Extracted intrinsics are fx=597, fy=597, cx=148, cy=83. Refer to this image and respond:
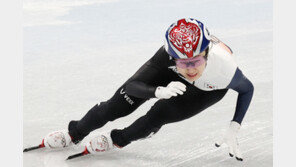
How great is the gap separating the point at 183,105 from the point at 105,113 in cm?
60

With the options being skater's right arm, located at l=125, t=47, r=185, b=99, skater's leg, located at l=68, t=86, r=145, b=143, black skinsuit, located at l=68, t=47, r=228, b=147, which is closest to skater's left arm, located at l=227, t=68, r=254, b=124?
black skinsuit, located at l=68, t=47, r=228, b=147

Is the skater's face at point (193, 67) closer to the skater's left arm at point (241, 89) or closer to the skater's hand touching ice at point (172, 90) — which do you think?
the skater's hand touching ice at point (172, 90)

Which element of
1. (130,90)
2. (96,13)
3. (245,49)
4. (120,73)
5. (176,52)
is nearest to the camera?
(176,52)

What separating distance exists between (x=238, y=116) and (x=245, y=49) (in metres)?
2.73

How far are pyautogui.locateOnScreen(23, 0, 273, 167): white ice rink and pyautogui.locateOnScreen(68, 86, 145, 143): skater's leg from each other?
168 millimetres

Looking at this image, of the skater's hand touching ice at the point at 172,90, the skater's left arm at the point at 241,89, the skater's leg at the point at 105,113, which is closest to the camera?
the skater's hand touching ice at the point at 172,90

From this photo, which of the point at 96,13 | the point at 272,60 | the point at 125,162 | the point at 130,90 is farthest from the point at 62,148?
the point at 96,13

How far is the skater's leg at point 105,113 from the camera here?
13.7ft

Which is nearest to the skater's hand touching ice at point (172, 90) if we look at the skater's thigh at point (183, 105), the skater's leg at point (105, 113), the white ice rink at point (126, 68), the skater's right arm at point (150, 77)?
the skater's right arm at point (150, 77)

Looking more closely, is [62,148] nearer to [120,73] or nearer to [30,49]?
[120,73]

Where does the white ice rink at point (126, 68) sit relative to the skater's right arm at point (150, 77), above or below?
below

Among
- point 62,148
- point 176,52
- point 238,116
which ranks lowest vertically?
point 62,148

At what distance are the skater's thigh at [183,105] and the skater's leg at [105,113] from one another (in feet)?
0.67

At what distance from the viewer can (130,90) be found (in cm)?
393
